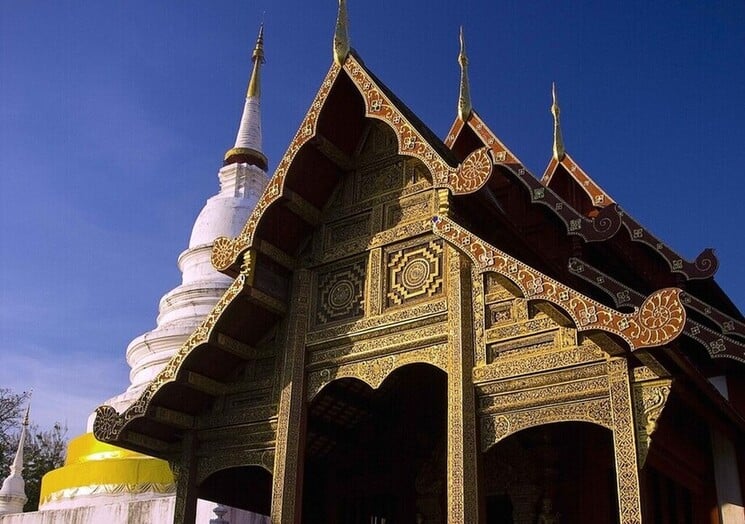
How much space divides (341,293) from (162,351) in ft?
27.9

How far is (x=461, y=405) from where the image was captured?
762 cm

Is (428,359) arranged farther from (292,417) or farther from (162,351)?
(162,351)

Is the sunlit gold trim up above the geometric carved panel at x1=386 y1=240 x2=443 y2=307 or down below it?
below

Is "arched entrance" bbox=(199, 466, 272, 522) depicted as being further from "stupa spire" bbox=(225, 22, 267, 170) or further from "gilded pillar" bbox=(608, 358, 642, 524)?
"stupa spire" bbox=(225, 22, 267, 170)

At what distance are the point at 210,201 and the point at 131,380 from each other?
15.9ft

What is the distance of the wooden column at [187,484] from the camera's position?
9.24 m

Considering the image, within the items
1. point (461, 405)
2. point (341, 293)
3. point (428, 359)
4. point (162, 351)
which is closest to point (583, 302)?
point (461, 405)

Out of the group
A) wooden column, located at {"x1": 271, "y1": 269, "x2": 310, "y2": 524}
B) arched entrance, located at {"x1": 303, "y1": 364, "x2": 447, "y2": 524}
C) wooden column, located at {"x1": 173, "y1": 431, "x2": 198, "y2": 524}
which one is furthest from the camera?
arched entrance, located at {"x1": 303, "y1": 364, "x2": 447, "y2": 524}

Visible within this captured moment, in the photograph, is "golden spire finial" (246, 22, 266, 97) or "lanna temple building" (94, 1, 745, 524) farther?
"golden spire finial" (246, 22, 266, 97)

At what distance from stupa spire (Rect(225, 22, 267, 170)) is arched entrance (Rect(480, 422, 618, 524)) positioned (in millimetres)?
12825

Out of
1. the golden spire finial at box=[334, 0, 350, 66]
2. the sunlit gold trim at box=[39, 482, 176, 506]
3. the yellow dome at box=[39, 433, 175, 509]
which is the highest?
the golden spire finial at box=[334, 0, 350, 66]

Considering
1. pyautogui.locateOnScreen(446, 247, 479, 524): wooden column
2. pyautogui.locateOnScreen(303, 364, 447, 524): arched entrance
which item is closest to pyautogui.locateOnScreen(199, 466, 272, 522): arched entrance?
pyautogui.locateOnScreen(303, 364, 447, 524): arched entrance

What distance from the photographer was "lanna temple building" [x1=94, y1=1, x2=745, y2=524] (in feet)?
23.9

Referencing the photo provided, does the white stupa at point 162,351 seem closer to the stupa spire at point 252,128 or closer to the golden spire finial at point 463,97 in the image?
the stupa spire at point 252,128
